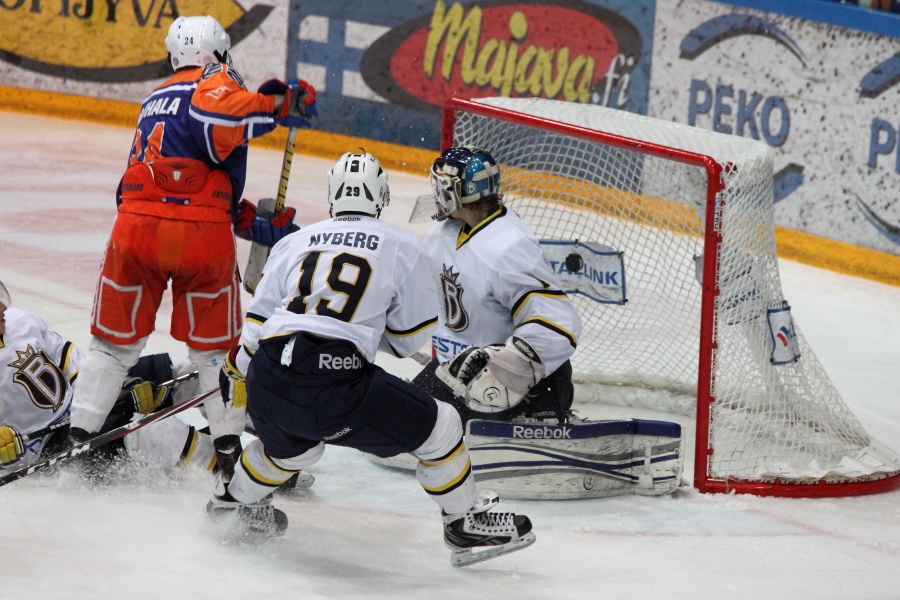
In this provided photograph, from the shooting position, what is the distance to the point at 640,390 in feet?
13.0

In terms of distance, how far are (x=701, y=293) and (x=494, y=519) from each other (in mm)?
1201

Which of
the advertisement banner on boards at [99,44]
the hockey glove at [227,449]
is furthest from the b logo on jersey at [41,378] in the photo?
the advertisement banner on boards at [99,44]

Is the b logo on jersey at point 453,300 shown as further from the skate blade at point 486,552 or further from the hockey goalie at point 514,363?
the skate blade at point 486,552

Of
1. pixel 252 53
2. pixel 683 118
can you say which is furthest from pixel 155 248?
pixel 252 53

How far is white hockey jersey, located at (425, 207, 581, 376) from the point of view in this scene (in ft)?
9.73

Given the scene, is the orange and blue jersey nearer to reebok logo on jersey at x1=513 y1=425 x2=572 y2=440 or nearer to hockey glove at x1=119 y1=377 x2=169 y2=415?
hockey glove at x1=119 y1=377 x2=169 y2=415

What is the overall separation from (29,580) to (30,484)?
557mm

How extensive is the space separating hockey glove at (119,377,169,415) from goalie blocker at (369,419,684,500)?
2.85 feet

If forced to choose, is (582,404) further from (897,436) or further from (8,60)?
(8,60)

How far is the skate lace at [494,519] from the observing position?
259 centimetres

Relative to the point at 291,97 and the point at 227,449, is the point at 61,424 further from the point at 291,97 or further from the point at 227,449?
the point at 291,97

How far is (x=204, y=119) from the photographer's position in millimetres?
2963

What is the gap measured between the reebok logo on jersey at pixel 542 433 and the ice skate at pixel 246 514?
68 centimetres

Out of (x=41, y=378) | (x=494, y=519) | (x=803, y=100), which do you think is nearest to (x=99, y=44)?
(x=803, y=100)
